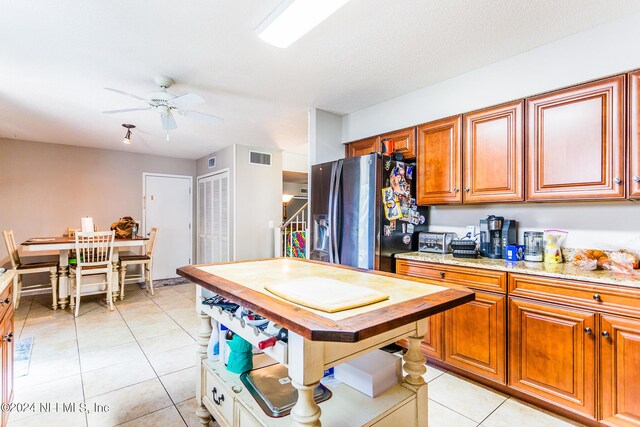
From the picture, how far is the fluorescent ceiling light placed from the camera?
1611 mm

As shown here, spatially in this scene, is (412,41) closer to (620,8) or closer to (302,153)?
(620,8)

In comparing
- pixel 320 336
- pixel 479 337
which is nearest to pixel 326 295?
pixel 320 336

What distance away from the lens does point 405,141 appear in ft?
9.78

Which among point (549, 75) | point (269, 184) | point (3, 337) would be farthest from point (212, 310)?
point (269, 184)

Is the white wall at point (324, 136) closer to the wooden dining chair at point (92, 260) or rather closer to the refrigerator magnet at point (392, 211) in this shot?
the refrigerator magnet at point (392, 211)

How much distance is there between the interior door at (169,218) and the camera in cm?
580

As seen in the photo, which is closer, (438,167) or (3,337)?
(3,337)

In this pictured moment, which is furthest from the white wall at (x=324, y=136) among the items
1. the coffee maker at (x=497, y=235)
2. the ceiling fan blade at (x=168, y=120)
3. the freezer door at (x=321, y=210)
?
the coffee maker at (x=497, y=235)

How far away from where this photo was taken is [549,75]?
2152 millimetres

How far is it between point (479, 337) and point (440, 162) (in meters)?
1.42

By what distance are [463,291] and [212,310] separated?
1.27 m

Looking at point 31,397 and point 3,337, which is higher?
point 3,337

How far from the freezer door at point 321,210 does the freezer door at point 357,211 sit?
0.38 feet

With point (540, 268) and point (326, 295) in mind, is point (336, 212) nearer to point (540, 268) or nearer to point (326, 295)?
point (540, 268)
